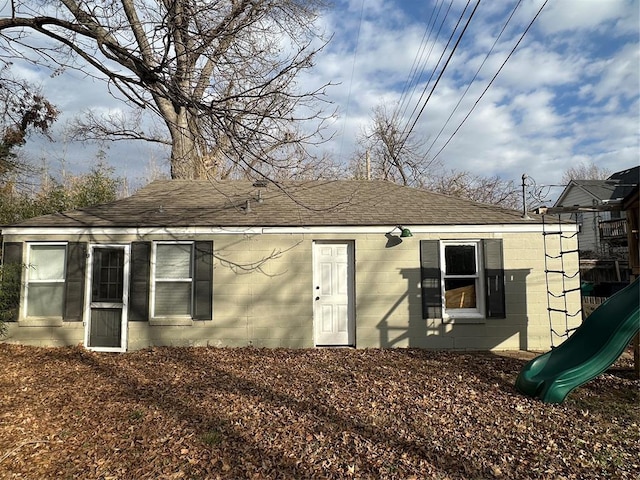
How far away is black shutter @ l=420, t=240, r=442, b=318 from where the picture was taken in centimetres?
828

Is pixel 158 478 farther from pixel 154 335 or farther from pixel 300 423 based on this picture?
pixel 154 335

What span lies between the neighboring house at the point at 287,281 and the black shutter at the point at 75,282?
0.8 inches

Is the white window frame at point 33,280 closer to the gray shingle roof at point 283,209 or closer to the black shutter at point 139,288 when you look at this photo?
the gray shingle roof at point 283,209

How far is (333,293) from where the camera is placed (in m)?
8.55

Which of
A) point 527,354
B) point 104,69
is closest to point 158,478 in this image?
point 104,69

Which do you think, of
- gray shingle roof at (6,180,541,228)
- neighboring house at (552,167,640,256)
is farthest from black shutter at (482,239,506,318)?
neighboring house at (552,167,640,256)

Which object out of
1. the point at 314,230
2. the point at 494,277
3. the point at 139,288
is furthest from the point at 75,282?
the point at 494,277

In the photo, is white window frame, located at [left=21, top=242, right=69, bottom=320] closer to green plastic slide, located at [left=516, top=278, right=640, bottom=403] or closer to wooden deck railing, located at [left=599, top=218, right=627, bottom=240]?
green plastic slide, located at [left=516, top=278, right=640, bottom=403]

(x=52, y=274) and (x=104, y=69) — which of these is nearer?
(x=104, y=69)

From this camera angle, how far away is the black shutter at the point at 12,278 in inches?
313

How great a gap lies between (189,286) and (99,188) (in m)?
8.55

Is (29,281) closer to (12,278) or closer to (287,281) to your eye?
(12,278)

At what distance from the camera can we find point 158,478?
3527 mm

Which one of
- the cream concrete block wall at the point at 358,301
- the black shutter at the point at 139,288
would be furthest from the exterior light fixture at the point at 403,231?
the black shutter at the point at 139,288
